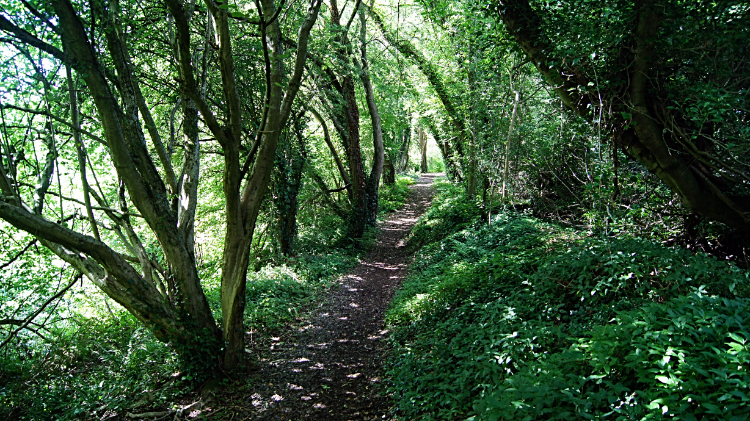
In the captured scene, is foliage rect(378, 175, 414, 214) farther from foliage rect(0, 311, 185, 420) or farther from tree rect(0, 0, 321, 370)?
tree rect(0, 0, 321, 370)

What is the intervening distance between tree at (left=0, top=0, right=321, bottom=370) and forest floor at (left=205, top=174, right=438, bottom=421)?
0.62 metres

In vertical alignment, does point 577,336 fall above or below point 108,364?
above

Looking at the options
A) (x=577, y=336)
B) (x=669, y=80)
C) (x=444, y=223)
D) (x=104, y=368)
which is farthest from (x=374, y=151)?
(x=577, y=336)

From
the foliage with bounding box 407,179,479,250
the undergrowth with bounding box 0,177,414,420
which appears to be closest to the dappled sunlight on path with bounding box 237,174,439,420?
the undergrowth with bounding box 0,177,414,420

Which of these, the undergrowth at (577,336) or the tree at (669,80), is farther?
the tree at (669,80)

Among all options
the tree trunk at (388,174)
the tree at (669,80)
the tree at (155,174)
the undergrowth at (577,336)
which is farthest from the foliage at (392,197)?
the tree at (669,80)

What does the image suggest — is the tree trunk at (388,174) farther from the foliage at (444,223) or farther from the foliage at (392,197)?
the foliage at (444,223)

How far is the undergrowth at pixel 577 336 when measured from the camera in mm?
2621

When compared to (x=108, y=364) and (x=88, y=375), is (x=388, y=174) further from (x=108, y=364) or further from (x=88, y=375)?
(x=88, y=375)

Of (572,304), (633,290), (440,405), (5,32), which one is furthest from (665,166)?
(5,32)

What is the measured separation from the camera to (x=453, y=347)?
482cm

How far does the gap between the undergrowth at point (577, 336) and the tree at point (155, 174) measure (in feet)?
8.48

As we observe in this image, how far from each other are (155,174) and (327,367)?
11.0 feet

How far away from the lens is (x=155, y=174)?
5184mm
